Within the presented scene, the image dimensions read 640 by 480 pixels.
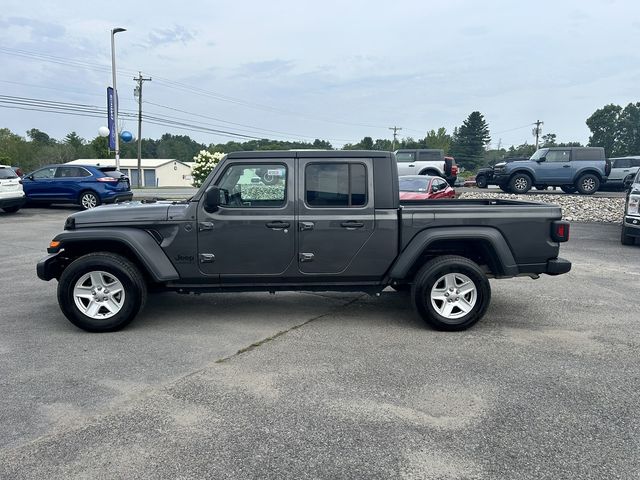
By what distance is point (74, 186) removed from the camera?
1692 cm

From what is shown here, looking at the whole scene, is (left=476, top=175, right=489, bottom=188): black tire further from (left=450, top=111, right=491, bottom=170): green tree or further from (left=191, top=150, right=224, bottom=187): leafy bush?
(left=450, top=111, right=491, bottom=170): green tree

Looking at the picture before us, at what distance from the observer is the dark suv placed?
1866cm

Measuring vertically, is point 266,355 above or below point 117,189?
below

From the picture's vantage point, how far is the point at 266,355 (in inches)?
177

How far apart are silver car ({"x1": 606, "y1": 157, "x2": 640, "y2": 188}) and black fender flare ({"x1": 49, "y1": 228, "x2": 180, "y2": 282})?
21254mm

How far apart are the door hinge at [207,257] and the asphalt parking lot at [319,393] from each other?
2.39ft

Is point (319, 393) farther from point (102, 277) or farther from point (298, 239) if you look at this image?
point (102, 277)

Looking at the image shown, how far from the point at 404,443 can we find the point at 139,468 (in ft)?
5.06

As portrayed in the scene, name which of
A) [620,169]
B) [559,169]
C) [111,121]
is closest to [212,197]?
[559,169]

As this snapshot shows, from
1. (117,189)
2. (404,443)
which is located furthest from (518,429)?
(117,189)

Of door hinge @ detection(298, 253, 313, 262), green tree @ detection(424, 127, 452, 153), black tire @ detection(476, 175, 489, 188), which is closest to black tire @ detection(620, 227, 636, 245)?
door hinge @ detection(298, 253, 313, 262)

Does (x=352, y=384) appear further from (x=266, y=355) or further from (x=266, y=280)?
(x=266, y=280)

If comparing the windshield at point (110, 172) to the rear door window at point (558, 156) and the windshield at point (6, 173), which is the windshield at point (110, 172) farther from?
the rear door window at point (558, 156)

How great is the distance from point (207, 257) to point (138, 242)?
69cm
